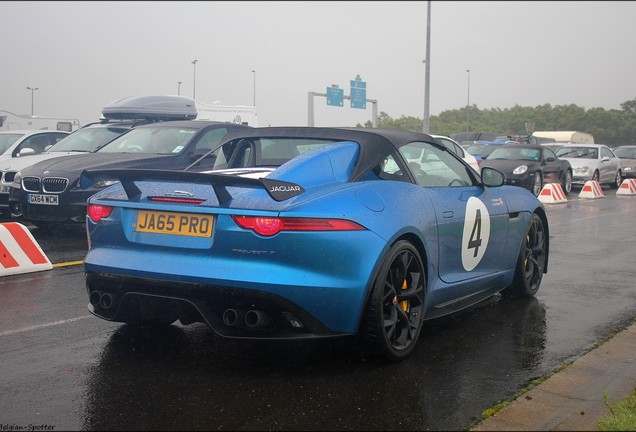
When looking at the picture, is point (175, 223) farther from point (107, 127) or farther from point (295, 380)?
point (107, 127)

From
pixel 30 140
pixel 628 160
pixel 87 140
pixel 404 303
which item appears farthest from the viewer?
pixel 628 160

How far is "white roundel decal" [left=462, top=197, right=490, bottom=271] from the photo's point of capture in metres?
5.80

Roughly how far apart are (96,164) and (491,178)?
20.4ft

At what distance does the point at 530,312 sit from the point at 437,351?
62.2 inches

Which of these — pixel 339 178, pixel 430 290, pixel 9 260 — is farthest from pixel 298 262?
pixel 9 260

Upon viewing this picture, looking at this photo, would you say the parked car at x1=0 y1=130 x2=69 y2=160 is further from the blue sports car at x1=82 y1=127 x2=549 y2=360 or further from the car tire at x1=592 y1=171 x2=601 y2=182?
the car tire at x1=592 y1=171 x2=601 y2=182

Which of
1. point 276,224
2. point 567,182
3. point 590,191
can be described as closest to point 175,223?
point 276,224

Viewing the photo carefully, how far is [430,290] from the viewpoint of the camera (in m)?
5.28

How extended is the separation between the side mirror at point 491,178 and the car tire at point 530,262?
663 mm

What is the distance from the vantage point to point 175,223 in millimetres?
4629

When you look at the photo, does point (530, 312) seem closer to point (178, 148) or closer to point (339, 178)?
point (339, 178)

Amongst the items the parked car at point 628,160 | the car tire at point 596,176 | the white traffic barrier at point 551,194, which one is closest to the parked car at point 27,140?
the white traffic barrier at point 551,194

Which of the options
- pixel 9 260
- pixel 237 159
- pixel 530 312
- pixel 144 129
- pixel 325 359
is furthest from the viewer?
pixel 144 129

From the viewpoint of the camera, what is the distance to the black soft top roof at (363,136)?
201 inches
